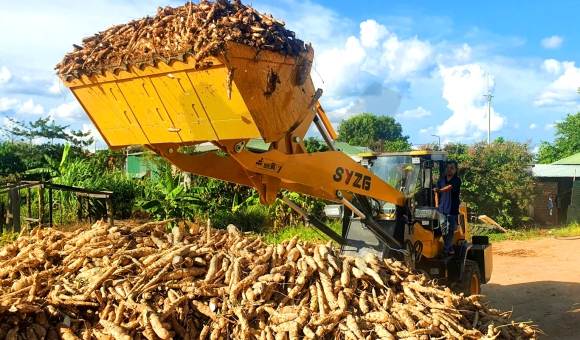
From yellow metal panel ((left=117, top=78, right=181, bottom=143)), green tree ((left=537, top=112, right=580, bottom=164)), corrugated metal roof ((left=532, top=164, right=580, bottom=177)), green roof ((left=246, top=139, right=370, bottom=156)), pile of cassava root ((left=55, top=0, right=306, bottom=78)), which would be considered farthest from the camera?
green tree ((left=537, top=112, right=580, bottom=164))

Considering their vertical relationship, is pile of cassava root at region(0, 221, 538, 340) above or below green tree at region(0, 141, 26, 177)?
below

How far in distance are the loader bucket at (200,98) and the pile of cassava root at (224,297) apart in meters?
1.33

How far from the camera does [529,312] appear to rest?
883 centimetres

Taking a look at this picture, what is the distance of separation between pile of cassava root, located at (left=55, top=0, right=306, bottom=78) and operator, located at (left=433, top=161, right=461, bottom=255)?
3.83 meters

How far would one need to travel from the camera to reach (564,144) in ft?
149

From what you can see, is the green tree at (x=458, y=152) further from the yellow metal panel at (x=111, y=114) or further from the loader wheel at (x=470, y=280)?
the yellow metal panel at (x=111, y=114)

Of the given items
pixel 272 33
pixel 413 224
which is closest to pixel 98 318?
pixel 272 33

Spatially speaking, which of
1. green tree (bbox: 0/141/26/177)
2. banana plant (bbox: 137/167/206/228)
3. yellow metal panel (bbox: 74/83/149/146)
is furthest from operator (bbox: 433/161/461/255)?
green tree (bbox: 0/141/26/177)

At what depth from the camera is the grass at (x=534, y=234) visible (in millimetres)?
17922

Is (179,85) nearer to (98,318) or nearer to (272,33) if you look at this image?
(272,33)

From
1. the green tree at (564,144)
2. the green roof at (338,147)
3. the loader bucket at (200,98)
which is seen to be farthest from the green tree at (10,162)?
the green tree at (564,144)

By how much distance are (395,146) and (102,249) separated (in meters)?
34.3

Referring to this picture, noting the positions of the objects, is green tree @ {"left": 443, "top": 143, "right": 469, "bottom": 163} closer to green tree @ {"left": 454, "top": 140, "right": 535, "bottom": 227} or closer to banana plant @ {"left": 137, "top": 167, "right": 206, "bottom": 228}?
green tree @ {"left": 454, "top": 140, "right": 535, "bottom": 227}

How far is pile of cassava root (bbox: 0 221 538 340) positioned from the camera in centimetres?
476
